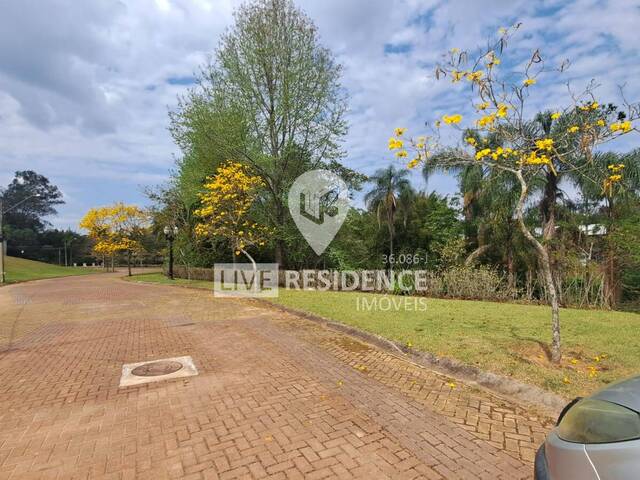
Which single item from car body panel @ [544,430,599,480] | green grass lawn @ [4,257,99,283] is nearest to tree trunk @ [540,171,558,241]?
car body panel @ [544,430,599,480]

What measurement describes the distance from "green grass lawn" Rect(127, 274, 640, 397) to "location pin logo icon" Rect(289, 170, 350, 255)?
9.13 meters

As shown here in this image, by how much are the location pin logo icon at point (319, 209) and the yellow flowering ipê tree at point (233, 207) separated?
2.37m

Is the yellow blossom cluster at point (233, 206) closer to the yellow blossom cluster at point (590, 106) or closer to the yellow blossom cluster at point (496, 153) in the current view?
the yellow blossom cluster at point (496, 153)

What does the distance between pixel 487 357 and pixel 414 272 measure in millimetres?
8965

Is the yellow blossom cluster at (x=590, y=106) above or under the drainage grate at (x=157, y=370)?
above

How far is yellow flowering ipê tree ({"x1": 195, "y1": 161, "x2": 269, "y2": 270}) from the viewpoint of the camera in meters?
15.5

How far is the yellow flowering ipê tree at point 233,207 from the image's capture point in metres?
15.5

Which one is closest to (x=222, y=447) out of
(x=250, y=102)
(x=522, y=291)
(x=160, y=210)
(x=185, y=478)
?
(x=185, y=478)

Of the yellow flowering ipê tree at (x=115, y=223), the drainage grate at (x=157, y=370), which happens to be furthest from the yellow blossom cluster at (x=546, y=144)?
the yellow flowering ipê tree at (x=115, y=223)

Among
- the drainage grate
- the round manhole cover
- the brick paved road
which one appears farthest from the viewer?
the round manhole cover

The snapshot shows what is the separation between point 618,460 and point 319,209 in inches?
712

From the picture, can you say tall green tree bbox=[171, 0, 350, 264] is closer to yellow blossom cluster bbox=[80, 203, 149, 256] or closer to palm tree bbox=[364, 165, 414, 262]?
palm tree bbox=[364, 165, 414, 262]

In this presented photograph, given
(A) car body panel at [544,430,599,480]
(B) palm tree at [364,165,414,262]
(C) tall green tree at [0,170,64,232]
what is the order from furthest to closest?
1. (C) tall green tree at [0,170,64,232]
2. (B) palm tree at [364,165,414,262]
3. (A) car body panel at [544,430,599,480]

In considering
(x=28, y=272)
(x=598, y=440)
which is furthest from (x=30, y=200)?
(x=598, y=440)
